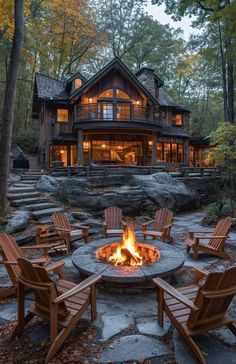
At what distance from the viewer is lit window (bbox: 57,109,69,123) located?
21.4 m

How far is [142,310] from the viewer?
394cm

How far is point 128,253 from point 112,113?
50.8 ft

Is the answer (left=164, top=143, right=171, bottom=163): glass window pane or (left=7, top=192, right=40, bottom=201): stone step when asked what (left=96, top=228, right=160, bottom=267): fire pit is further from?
(left=164, top=143, right=171, bottom=163): glass window pane

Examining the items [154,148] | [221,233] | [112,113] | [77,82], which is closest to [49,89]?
[77,82]

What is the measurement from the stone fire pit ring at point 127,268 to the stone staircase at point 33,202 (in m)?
3.53

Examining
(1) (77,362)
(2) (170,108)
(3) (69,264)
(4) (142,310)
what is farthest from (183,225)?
(2) (170,108)

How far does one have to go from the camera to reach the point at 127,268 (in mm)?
4723

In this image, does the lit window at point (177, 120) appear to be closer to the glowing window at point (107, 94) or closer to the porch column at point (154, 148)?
the porch column at point (154, 148)

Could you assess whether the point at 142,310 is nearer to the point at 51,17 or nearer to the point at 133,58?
the point at 51,17

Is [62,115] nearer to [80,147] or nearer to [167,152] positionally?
[80,147]

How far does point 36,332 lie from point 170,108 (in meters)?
22.8

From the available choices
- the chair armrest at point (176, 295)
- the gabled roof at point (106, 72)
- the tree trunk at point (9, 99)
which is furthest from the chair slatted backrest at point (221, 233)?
the gabled roof at point (106, 72)

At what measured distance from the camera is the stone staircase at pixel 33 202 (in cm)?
873

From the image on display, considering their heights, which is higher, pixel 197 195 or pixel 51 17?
pixel 51 17
